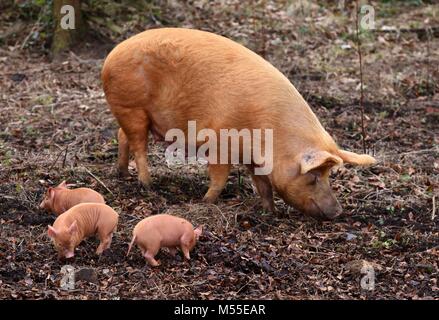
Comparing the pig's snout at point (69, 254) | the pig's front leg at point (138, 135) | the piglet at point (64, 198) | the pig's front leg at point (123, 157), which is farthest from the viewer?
the pig's front leg at point (123, 157)

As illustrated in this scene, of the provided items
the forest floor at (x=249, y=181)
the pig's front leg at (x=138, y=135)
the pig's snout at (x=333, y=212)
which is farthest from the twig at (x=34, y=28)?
the pig's snout at (x=333, y=212)

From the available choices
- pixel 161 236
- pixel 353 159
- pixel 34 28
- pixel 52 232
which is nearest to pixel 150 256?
pixel 161 236

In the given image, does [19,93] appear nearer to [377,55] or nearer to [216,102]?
[216,102]

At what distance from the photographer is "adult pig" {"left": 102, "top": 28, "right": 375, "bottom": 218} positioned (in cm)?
711

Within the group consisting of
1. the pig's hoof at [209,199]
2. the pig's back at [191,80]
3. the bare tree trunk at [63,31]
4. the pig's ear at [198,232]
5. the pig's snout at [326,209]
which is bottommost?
the pig's ear at [198,232]

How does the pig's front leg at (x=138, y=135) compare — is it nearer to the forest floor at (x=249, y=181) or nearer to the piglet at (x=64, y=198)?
the forest floor at (x=249, y=181)

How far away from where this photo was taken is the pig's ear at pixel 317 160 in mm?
6812

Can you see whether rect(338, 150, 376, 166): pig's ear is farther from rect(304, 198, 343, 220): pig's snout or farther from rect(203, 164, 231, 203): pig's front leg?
rect(203, 164, 231, 203): pig's front leg

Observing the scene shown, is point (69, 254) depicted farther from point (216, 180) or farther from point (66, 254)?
point (216, 180)

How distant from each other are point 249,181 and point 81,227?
2427 millimetres

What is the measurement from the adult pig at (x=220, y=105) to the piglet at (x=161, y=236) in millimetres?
1082

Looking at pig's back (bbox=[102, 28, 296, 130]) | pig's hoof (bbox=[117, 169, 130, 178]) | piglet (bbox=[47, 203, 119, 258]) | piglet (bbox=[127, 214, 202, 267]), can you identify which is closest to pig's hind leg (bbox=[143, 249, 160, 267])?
piglet (bbox=[127, 214, 202, 267])

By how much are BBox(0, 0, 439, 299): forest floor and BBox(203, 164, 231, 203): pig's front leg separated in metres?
0.12

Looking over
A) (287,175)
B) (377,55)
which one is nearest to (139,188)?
(287,175)
